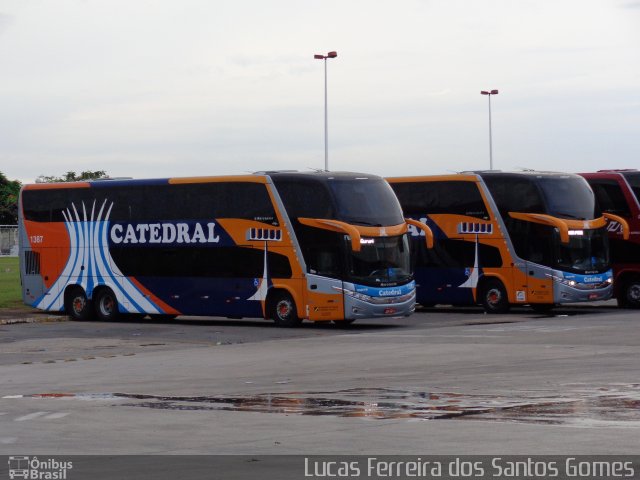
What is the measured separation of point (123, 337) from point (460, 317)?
1031 centimetres

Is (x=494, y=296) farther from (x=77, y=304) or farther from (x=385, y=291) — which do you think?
(x=77, y=304)

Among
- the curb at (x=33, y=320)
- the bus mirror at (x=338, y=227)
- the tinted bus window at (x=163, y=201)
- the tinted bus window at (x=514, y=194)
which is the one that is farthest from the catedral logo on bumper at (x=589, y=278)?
the curb at (x=33, y=320)

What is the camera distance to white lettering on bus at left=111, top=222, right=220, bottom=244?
34375 mm

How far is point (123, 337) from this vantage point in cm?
3050

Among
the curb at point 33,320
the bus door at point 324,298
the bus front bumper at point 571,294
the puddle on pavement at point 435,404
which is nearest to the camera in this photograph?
the puddle on pavement at point 435,404

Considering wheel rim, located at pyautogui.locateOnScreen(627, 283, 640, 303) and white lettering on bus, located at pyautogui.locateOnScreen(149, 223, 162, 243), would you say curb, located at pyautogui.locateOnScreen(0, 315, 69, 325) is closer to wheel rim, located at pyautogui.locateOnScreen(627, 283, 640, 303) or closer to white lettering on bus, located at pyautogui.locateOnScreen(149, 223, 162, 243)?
white lettering on bus, located at pyautogui.locateOnScreen(149, 223, 162, 243)

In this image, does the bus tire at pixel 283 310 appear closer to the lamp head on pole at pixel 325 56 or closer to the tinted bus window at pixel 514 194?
the tinted bus window at pixel 514 194

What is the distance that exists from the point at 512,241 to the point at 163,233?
30.6 feet

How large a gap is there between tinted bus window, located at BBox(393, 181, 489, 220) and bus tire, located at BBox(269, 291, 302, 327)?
7.09m

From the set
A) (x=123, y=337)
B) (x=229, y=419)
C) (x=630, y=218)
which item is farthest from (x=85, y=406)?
(x=630, y=218)

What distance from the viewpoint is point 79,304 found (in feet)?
123

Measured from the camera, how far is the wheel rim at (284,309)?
1303 inches

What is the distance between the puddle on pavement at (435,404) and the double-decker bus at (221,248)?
14.9 m
